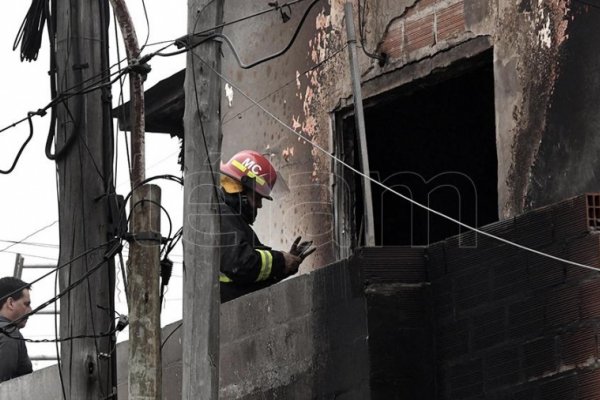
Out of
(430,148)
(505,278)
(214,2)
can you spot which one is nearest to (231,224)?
(214,2)

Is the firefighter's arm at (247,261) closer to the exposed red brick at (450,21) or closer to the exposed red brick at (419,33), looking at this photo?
the exposed red brick at (419,33)

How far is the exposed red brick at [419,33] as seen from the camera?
35.2 feet

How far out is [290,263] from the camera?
10531mm

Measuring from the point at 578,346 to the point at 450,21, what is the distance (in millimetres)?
3332

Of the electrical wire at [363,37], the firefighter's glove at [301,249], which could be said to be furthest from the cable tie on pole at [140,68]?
the electrical wire at [363,37]

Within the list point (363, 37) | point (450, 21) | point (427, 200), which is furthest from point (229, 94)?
point (450, 21)

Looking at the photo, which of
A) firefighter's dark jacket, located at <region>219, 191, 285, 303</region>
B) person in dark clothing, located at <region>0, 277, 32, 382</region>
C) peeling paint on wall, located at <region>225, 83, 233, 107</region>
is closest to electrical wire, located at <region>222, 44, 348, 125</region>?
peeling paint on wall, located at <region>225, 83, 233, 107</region>

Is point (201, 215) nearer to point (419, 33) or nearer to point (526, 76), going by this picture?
point (526, 76)

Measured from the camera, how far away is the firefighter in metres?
10.3

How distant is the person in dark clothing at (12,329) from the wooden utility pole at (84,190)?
6.39 ft

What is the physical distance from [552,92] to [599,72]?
527mm

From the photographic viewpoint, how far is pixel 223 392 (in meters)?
10.5

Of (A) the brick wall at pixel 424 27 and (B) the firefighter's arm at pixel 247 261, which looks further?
(A) the brick wall at pixel 424 27

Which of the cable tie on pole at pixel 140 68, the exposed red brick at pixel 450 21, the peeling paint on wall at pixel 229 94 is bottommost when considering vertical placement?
the cable tie on pole at pixel 140 68
